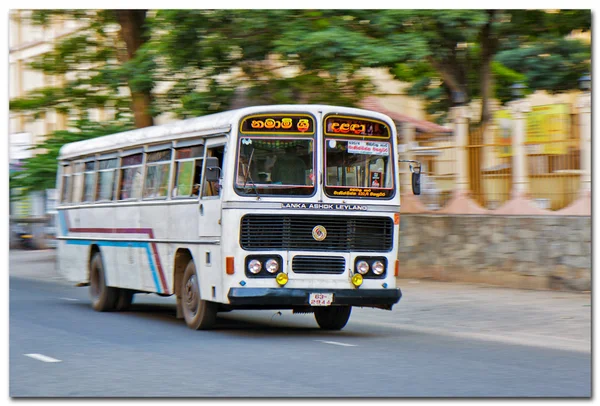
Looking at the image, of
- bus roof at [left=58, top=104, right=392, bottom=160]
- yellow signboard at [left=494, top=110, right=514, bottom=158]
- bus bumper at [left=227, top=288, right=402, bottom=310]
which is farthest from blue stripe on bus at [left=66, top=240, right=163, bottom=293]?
yellow signboard at [left=494, top=110, right=514, bottom=158]

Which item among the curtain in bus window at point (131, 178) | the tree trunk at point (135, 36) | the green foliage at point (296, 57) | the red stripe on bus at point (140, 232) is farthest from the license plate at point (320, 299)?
the tree trunk at point (135, 36)

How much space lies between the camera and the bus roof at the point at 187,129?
495 inches

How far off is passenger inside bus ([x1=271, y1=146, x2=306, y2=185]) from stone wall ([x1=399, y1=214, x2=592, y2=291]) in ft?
19.6

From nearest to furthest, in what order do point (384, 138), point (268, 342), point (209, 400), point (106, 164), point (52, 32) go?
point (209, 400) < point (268, 342) < point (384, 138) < point (106, 164) < point (52, 32)

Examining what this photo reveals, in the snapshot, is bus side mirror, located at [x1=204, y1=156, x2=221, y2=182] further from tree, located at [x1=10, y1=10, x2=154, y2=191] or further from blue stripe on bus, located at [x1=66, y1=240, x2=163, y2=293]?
tree, located at [x1=10, y1=10, x2=154, y2=191]

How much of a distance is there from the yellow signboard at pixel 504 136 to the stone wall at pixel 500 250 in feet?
3.82

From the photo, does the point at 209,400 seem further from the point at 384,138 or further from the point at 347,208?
the point at 384,138

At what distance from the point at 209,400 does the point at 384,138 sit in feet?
18.5

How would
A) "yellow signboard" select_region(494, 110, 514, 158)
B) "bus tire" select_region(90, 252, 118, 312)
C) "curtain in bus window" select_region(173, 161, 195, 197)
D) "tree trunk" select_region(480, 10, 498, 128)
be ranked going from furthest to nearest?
"tree trunk" select_region(480, 10, 498, 128), "yellow signboard" select_region(494, 110, 514, 158), "bus tire" select_region(90, 252, 118, 312), "curtain in bus window" select_region(173, 161, 195, 197)

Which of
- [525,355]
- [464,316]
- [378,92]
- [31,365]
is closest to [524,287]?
[464,316]

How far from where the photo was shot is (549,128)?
58.7 feet

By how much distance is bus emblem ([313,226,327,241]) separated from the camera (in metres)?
12.4

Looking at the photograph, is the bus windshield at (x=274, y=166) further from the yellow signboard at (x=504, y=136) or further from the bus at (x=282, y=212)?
the yellow signboard at (x=504, y=136)

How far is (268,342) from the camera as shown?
12336 mm
